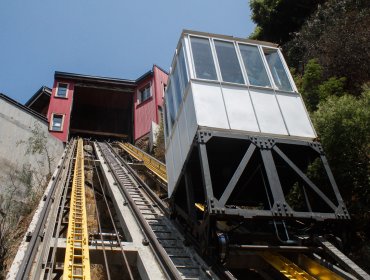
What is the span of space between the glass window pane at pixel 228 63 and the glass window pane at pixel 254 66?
0.21 m

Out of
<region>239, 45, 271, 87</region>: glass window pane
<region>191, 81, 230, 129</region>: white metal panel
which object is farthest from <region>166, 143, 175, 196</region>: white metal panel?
<region>239, 45, 271, 87</region>: glass window pane

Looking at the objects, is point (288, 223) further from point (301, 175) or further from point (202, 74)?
point (202, 74)

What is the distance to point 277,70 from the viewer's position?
8.48 metres

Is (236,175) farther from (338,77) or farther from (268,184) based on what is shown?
(338,77)

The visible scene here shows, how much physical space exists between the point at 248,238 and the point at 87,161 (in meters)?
11.4

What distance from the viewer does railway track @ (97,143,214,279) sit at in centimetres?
582

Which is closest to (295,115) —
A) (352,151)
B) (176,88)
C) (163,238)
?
(352,151)

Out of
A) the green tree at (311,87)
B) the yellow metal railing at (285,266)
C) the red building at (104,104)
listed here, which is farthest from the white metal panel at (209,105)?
the red building at (104,104)

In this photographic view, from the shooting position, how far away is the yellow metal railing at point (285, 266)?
18.1 ft

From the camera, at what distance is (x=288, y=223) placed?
7.38m

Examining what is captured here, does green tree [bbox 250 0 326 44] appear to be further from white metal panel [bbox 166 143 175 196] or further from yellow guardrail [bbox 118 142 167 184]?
white metal panel [bbox 166 143 175 196]

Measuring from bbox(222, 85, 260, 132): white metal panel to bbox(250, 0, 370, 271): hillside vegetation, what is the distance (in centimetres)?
187

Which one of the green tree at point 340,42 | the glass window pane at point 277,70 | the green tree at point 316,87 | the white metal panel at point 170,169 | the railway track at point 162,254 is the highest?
the green tree at point 340,42

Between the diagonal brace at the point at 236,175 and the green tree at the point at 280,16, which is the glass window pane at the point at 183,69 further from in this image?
the green tree at the point at 280,16
